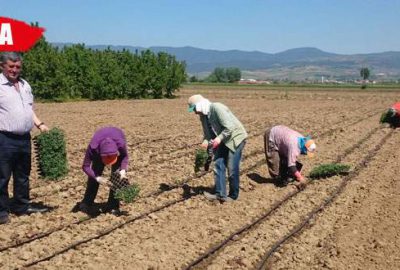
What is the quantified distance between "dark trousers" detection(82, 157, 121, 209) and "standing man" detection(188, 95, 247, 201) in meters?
1.39

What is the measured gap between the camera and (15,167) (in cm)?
648

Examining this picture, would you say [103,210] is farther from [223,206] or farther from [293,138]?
[293,138]

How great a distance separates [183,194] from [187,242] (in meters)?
2.17

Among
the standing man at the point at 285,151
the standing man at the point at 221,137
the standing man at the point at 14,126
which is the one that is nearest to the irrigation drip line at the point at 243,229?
the standing man at the point at 285,151

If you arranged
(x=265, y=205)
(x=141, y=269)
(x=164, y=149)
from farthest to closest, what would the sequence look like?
1. (x=164, y=149)
2. (x=265, y=205)
3. (x=141, y=269)

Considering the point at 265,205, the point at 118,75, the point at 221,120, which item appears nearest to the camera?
the point at 221,120

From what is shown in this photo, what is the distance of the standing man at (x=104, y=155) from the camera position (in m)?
6.15

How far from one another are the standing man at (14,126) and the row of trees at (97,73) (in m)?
28.5

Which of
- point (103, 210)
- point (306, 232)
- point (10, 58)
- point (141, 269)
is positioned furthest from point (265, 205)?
point (10, 58)

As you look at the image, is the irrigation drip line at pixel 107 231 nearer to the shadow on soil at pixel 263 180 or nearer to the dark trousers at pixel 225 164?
the dark trousers at pixel 225 164

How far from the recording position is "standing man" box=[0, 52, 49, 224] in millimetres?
6043

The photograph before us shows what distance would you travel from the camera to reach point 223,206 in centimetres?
759

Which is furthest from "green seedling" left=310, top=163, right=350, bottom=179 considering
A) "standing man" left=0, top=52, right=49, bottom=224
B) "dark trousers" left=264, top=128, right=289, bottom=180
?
"standing man" left=0, top=52, right=49, bottom=224

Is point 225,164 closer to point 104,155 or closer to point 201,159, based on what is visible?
point 201,159
